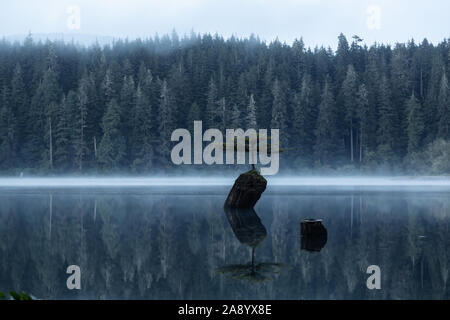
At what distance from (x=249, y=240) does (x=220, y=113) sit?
67693 mm

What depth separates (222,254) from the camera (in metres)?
12.7

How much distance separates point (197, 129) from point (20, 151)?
31.1m

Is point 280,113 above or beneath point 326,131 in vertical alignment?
above

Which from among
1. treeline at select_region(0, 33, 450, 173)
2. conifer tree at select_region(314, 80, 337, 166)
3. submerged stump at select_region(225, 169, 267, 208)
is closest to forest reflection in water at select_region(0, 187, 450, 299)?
submerged stump at select_region(225, 169, 267, 208)

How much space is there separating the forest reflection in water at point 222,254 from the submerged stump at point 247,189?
1.13 m

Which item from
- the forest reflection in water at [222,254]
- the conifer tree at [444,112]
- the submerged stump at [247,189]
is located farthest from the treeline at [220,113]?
the forest reflection in water at [222,254]

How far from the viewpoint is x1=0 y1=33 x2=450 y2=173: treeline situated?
244 feet

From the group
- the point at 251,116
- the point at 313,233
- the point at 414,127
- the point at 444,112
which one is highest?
the point at 444,112

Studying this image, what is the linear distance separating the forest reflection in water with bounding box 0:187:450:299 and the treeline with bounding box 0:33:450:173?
49.8 metres

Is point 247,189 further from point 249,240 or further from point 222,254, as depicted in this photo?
point 222,254

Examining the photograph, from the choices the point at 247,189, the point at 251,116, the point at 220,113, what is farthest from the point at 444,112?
the point at 247,189

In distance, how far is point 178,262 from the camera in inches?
473
